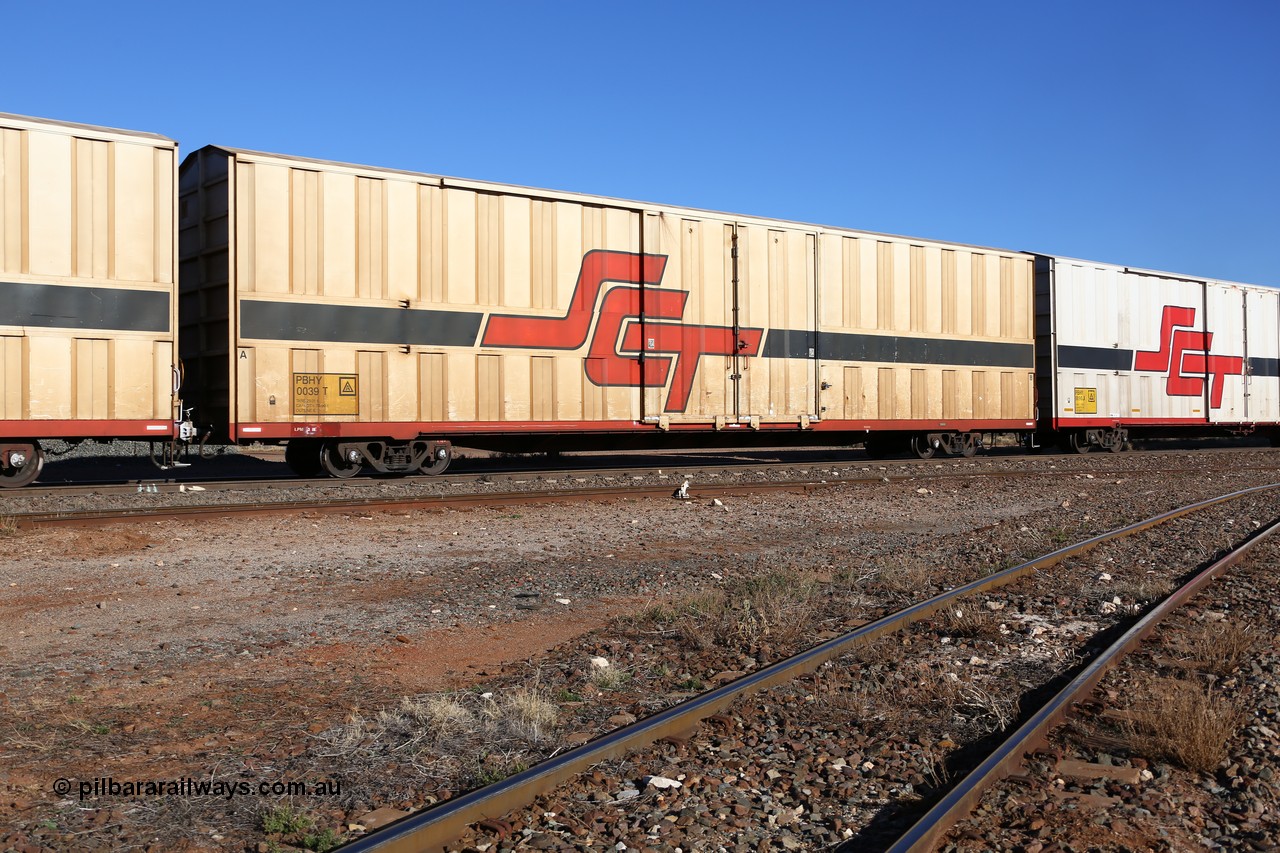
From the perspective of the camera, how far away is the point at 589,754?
3654 mm

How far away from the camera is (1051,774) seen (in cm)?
372

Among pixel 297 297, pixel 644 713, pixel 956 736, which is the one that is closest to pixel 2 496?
pixel 297 297

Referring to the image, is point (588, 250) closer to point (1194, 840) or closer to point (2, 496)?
point (2, 496)

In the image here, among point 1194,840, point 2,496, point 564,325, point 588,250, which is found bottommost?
point 1194,840

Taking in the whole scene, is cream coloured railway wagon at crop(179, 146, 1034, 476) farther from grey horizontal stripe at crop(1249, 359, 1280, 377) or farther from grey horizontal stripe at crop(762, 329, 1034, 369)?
grey horizontal stripe at crop(1249, 359, 1280, 377)

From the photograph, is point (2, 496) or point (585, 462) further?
point (585, 462)

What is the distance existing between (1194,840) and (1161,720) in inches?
36.5

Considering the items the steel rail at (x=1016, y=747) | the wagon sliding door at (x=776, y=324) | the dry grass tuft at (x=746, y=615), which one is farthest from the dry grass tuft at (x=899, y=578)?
the wagon sliding door at (x=776, y=324)

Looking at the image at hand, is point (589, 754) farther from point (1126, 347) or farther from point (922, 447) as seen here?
point (1126, 347)

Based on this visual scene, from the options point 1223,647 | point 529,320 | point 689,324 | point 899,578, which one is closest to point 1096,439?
point 689,324

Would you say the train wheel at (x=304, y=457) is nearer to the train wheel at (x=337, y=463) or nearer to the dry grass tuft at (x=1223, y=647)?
the train wheel at (x=337, y=463)

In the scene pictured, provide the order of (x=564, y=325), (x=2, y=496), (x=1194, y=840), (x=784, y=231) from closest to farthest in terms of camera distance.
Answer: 1. (x=1194, y=840)
2. (x=2, y=496)
3. (x=564, y=325)
4. (x=784, y=231)

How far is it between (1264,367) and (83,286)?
2762cm

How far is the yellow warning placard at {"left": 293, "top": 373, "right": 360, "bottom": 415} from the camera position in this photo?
13133 millimetres
